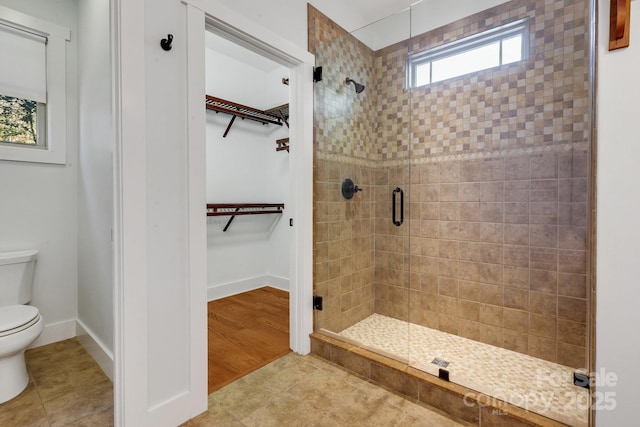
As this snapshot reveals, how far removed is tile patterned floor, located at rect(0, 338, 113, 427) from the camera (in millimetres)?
1435

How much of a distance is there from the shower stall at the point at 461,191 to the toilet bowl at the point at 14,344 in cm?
169

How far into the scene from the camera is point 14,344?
152 cm

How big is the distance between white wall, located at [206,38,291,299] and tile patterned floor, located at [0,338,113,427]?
4.29 ft

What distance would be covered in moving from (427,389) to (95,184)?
2.35 m

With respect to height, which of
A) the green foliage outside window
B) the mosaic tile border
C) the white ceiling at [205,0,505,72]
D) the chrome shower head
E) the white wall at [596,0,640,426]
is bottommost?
the white wall at [596,0,640,426]

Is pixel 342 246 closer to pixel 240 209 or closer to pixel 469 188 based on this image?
pixel 469 188

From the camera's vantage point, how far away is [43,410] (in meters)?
1.50

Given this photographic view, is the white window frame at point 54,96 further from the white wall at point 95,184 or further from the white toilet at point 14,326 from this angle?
the white toilet at point 14,326

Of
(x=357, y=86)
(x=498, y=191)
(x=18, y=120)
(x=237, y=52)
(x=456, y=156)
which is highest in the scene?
(x=237, y=52)

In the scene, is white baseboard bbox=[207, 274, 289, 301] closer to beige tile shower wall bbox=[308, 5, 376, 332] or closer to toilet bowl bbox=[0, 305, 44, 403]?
beige tile shower wall bbox=[308, 5, 376, 332]

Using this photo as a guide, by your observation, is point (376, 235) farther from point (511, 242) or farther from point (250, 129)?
point (250, 129)

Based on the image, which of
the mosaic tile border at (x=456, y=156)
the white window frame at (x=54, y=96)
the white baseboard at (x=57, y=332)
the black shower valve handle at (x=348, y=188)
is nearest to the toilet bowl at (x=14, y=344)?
the white baseboard at (x=57, y=332)

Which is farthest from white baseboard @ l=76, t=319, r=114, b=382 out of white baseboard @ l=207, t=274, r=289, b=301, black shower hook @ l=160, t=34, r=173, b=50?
black shower hook @ l=160, t=34, r=173, b=50

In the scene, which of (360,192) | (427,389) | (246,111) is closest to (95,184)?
(246,111)
